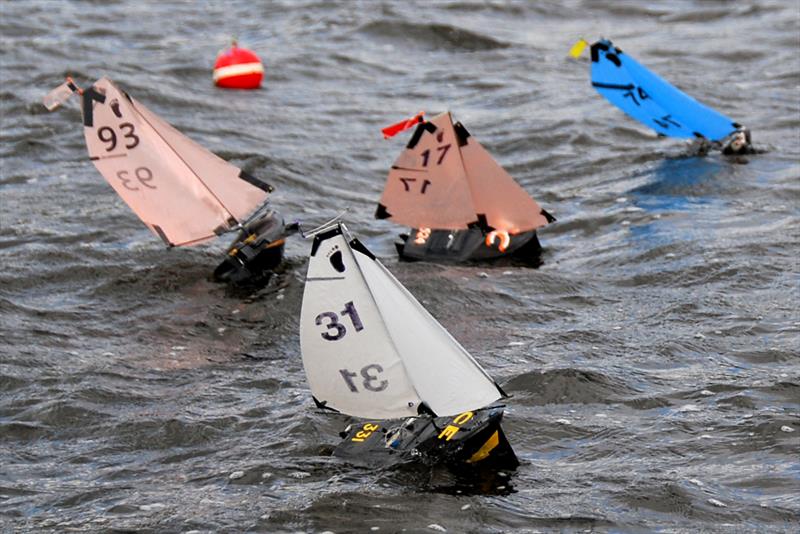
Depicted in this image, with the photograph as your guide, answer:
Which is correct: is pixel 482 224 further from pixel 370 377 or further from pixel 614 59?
pixel 370 377

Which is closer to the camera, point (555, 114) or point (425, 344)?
point (425, 344)

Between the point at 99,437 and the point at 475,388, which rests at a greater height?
the point at 475,388

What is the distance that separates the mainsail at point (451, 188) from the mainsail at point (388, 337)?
6.95 meters

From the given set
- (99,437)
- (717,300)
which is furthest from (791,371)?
(99,437)

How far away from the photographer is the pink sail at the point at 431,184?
21.5 metres

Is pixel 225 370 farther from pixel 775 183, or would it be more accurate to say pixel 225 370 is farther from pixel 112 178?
pixel 775 183

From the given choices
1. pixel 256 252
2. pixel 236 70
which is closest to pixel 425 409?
pixel 256 252

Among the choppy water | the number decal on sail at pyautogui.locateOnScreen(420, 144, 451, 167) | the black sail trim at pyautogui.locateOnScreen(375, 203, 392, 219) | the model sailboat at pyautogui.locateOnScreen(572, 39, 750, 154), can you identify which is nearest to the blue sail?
the model sailboat at pyautogui.locateOnScreen(572, 39, 750, 154)

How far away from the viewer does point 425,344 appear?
14.9 meters

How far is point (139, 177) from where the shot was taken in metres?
21.6

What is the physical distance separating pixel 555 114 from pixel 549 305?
1187 cm

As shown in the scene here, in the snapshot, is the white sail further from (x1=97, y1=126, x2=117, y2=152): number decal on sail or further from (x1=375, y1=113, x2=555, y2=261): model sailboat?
(x1=97, y1=126, x2=117, y2=152): number decal on sail

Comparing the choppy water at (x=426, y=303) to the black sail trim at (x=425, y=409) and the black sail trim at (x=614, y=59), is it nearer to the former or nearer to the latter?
the black sail trim at (x=425, y=409)

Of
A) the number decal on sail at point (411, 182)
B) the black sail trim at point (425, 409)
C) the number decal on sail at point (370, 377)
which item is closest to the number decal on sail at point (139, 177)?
the number decal on sail at point (411, 182)
